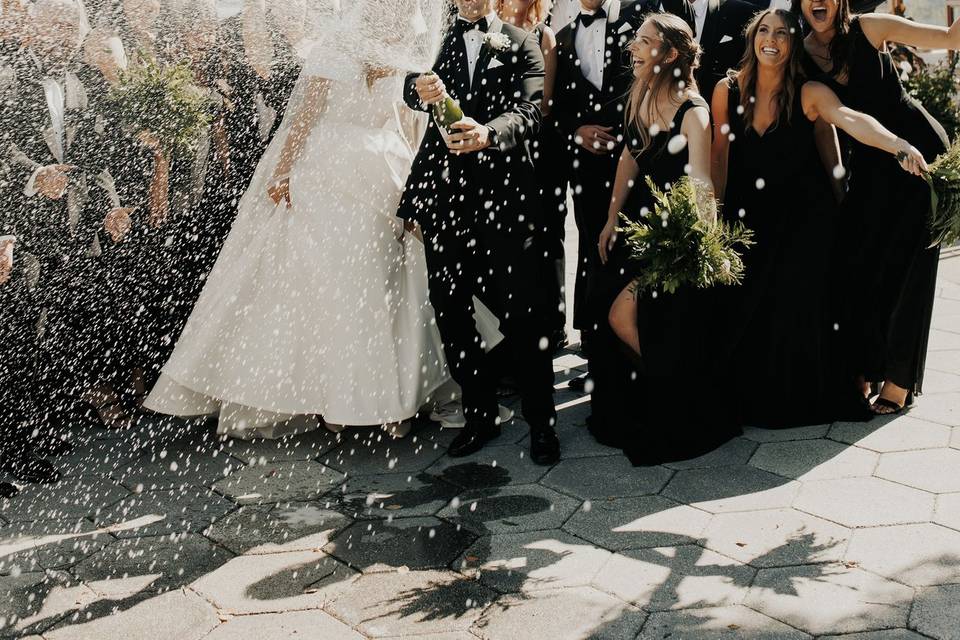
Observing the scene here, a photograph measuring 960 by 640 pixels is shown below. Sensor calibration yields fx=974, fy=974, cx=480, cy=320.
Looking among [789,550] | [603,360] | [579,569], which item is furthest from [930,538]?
[603,360]

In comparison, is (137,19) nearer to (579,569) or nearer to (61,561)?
(61,561)

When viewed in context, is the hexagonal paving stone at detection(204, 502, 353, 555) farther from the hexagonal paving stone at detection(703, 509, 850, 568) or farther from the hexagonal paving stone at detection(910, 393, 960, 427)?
the hexagonal paving stone at detection(910, 393, 960, 427)

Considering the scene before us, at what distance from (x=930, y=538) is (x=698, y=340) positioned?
135 centimetres

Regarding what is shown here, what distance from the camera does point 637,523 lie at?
394 centimetres

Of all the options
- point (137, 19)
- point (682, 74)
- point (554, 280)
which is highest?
point (137, 19)

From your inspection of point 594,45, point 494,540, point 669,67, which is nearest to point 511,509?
point 494,540

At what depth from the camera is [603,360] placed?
191 inches

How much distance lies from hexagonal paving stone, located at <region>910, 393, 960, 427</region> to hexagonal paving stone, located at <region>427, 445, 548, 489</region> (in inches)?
75.1

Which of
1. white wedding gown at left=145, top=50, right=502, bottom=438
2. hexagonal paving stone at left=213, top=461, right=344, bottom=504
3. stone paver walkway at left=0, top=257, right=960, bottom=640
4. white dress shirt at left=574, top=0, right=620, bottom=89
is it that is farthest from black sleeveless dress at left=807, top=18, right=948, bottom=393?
hexagonal paving stone at left=213, top=461, right=344, bottom=504

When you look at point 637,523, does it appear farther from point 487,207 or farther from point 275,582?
point 487,207

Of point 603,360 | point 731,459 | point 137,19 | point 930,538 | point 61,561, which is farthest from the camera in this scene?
point 137,19

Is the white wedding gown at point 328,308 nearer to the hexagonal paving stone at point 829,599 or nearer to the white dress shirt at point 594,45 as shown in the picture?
the white dress shirt at point 594,45

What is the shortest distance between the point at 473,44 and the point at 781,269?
6.01 ft

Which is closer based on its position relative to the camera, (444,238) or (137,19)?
(444,238)
